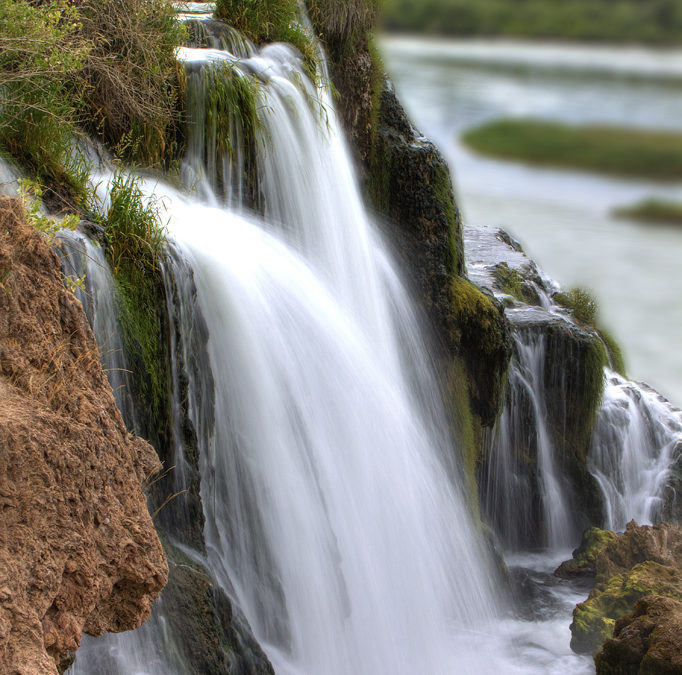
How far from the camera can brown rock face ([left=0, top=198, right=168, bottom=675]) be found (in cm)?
334

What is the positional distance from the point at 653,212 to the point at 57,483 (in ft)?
9.15

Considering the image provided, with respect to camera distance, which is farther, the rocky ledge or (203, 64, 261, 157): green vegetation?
(203, 64, 261, 157): green vegetation

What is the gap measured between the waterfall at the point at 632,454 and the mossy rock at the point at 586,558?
104 cm

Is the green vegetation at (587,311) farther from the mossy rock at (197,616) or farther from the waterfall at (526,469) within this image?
the mossy rock at (197,616)

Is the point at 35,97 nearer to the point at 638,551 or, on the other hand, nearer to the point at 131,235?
the point at 131,235

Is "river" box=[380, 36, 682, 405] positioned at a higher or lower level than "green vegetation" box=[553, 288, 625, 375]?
higher

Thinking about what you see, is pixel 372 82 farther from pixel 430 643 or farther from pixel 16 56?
pixel 430 643

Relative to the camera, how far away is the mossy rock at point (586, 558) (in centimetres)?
872

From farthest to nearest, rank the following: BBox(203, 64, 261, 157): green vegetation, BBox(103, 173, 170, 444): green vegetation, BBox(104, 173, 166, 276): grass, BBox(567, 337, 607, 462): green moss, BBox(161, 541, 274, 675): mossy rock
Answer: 1. BBox(567, 337, 607, 462): green moss
2. BBox(203, 64, 261, 157): green vegetation
3. BBox(104, 173, 166, 276): grass
4. BBox(103, 173, 170, 444): green vegetation
5. BBox(161, 541, 274, 675): mossy rock

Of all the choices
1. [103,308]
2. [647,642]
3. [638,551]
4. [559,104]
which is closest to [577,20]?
[559,104]

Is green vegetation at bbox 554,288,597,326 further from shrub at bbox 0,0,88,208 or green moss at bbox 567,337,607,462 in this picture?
shrub at bbox 0,0,88,208

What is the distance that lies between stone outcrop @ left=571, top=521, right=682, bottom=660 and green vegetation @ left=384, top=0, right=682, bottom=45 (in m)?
5.54

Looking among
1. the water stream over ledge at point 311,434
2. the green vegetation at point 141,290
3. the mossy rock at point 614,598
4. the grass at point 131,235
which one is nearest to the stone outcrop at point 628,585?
the mossy rock at point 614,598

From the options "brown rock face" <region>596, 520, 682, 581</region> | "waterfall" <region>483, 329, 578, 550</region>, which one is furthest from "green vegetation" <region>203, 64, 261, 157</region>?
"brown rock face" <region>596, 520, 682, 581</region>
